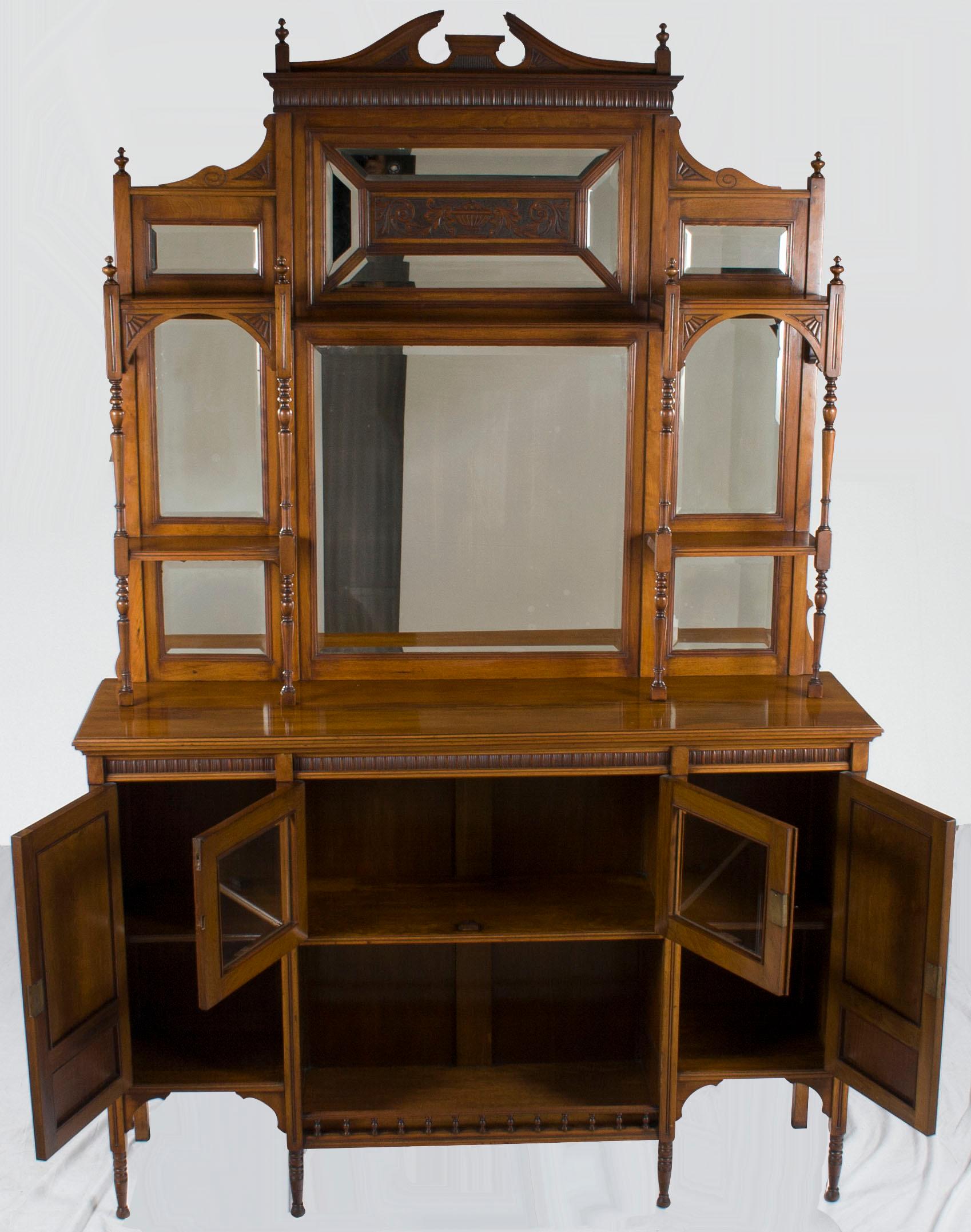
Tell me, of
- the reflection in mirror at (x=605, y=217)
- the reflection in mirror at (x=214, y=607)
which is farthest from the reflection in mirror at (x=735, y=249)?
the reflection in mirror at (x=214, y=607)

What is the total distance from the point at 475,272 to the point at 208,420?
2.78 feet

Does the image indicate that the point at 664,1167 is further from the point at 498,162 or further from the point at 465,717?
the point at 498,162

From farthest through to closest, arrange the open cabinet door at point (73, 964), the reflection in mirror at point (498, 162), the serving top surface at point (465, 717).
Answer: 1. the reflection in mirror at point (498, 162)
2. the serving top surface at point (465, 717)
3. the open cabinet door at point (73, 964)

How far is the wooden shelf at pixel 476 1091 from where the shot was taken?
12.6 ft

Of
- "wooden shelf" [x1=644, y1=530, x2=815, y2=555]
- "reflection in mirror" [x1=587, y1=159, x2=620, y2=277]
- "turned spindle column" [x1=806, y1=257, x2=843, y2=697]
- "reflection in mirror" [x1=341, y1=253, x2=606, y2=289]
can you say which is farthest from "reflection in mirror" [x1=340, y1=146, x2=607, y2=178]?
"wooden shelf" [x1=644, y1=530, x2=815, y2=555]

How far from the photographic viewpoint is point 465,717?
3.66 meters

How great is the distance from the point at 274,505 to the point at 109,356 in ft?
2.00

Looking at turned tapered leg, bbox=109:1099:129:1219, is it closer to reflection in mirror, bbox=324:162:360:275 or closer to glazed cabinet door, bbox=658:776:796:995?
glazed cabinet door, bbox=658:776:796:995

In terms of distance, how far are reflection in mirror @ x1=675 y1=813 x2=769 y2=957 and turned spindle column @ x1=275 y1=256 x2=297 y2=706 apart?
3.72 feet

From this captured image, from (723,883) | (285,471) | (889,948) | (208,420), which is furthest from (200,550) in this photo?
(889,948)

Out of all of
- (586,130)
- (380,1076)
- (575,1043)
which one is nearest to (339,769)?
(380,1076)

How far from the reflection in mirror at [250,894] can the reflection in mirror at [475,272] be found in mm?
1516

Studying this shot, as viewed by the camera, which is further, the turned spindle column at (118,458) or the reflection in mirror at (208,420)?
the reflection in mirror at (208,420)

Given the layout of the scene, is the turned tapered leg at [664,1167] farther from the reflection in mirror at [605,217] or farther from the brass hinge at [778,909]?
the reflection in mirror at [605,217]
